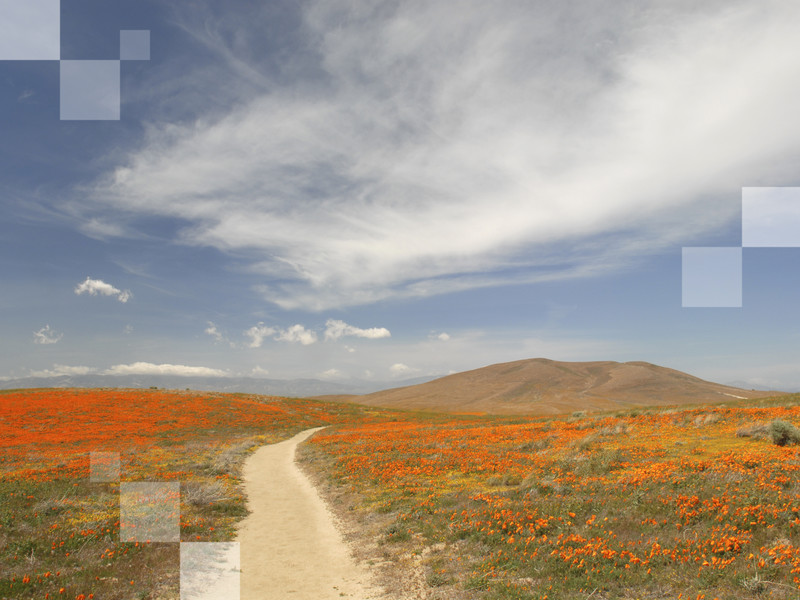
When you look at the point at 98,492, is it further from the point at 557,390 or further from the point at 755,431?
the point at 557,390

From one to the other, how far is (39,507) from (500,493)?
16.5 meters

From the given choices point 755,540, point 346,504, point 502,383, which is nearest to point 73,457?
point 346,504

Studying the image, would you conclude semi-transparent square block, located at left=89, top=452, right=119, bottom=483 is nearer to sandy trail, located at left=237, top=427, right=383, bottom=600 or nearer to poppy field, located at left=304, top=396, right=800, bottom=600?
sandy trail, located at left=237, top=427, right=383, bottom=600

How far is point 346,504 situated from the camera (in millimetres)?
17266

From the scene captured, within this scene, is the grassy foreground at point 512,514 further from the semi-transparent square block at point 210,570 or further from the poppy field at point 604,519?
the semi-transparent square block at point 210,570

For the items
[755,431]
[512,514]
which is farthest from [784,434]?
[512,514]

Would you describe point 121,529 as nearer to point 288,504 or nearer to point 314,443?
point 288,504

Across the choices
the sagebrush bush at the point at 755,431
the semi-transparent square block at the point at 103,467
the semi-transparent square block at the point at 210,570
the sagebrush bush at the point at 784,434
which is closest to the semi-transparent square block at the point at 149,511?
the semi-transparent square block at the point at 210,570

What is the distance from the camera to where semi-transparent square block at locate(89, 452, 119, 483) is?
65.1ft

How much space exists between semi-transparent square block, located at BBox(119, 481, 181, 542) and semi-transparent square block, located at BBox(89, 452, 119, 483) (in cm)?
222

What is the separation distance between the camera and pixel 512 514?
12008 millimetres

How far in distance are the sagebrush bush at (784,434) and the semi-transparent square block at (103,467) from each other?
30.8 m

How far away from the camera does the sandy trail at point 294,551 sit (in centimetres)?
977

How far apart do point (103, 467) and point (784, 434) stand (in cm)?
3406
